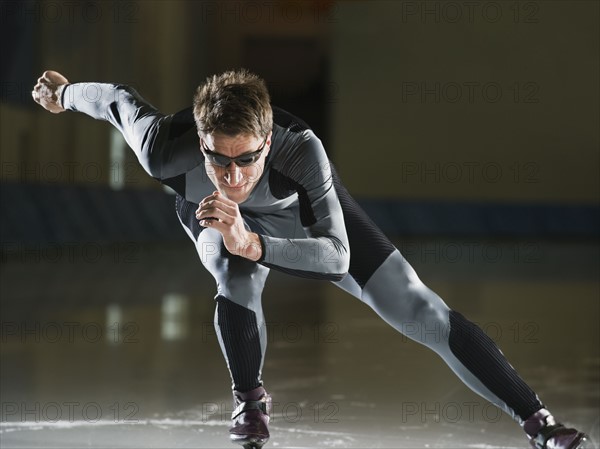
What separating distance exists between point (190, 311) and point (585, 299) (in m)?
4.00

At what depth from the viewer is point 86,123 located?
1831 cm

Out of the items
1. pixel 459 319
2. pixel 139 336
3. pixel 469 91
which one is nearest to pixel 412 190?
pixel 469 91

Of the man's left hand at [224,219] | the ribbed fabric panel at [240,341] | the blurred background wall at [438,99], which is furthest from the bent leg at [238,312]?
the blurred background wall at [438,99]

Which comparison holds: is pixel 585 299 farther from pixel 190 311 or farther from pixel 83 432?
pixel 83 432

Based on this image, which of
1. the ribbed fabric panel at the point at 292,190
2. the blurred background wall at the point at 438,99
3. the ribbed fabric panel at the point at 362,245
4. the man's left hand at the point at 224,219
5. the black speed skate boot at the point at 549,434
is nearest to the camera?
the man's left hand at the point at 224,219

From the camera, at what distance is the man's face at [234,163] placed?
303 centimetres

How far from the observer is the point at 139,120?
344 centimetres

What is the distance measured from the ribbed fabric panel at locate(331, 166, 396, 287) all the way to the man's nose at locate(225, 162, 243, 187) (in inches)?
21.3

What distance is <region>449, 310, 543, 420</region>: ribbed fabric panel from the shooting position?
10.4 feet

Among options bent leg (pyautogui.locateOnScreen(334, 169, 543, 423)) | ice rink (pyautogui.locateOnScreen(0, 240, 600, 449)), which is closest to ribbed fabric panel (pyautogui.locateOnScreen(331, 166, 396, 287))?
bent leg (pyautogui.locateOnScreen(334, 169, 543, 423))

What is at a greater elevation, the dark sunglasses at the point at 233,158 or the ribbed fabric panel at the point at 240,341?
the dark sunglasses at the point at 233,158

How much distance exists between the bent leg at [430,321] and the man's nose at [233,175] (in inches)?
21.5

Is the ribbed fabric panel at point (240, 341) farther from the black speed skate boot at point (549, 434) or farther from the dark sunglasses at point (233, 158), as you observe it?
the black speed skate boot at point (549, 434)

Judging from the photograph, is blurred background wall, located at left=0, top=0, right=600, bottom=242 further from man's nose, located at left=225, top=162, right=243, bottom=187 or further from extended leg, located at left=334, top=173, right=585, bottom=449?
man's nose, located at left=225, top=162, right=243, bottom=187
